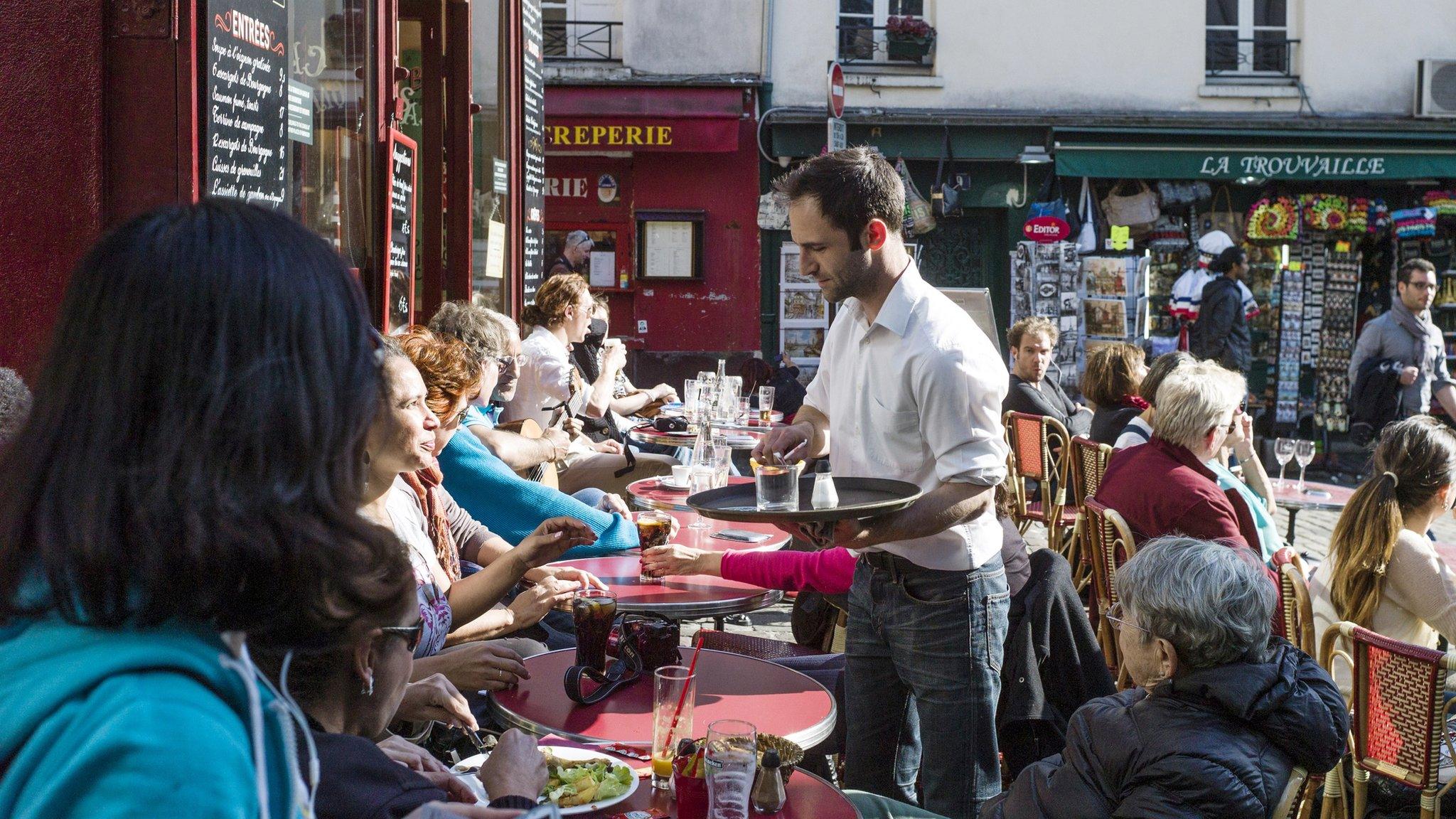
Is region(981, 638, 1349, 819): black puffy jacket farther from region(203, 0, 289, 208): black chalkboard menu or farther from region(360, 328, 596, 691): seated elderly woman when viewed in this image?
region(203, 0, 289, 208): black chalkboard menu

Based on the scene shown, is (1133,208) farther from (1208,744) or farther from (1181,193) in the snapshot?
(1208,744)

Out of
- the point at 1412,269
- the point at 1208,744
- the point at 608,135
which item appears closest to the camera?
the point at 1208,744

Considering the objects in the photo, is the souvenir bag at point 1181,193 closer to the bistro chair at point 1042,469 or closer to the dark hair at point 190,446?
the bistro chair at point 1042,469

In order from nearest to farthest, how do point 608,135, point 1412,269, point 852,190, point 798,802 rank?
point 798,802 → point 852,190 → point 1412,269 → point 608,135

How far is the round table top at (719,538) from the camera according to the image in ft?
13.2

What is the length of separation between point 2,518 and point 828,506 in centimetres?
187

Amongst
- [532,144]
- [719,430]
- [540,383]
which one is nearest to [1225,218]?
[532,144]

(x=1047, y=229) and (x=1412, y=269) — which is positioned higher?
(x=1047, y=229)

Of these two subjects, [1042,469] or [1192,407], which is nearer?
[1192,407]


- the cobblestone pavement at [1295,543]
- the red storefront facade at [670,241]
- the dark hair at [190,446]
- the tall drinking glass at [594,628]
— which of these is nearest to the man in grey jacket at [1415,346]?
the cobblestone pavement at [1295,543]

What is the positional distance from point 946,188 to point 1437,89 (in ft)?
18.6

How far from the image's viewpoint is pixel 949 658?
2.79 meters

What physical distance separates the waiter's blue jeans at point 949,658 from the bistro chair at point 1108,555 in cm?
106

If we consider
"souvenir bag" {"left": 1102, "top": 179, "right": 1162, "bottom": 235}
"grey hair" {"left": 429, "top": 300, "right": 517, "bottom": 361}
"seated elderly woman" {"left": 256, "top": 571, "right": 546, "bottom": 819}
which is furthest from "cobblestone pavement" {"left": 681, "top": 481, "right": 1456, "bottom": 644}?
"souvenir bag" {"left": 1102, "top": 179, "right": 1162, "bottom": 235}
